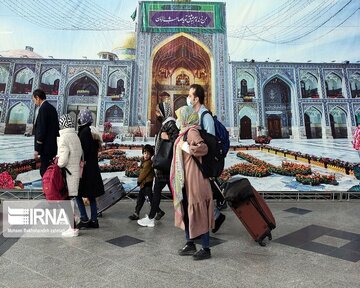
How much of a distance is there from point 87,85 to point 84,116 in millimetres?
2390

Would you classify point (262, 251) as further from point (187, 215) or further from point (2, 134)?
point (2, 134)

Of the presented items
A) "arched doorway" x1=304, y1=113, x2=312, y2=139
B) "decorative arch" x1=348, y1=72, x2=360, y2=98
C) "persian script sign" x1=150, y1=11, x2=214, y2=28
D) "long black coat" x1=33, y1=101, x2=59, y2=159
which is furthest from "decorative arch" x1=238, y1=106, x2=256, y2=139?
"long black coat" x1=33, y1=101, x2=59, y2=159

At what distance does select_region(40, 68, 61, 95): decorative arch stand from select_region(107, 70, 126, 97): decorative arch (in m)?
0.92

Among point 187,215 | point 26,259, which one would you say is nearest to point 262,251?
point 187,215

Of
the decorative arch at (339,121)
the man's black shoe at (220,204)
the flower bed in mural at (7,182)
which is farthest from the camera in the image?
the decorative arch at (339,121)

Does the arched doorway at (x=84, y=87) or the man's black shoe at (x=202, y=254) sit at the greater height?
the arched doorway at (x=84, y=87)

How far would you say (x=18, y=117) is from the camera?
4.62m

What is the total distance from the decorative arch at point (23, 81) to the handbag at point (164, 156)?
3499 mm

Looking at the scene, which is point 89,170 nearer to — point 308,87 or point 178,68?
point 178,68

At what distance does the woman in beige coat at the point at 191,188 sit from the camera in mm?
2119

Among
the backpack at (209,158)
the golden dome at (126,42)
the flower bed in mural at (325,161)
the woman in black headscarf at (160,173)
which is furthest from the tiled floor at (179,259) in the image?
the golden dome at (126,42)

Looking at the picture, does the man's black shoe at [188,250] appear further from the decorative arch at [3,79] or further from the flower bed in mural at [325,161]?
the decorative arch at [3,79]

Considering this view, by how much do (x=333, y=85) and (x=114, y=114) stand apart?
4251mm

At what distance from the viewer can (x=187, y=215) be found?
2.23 meters
